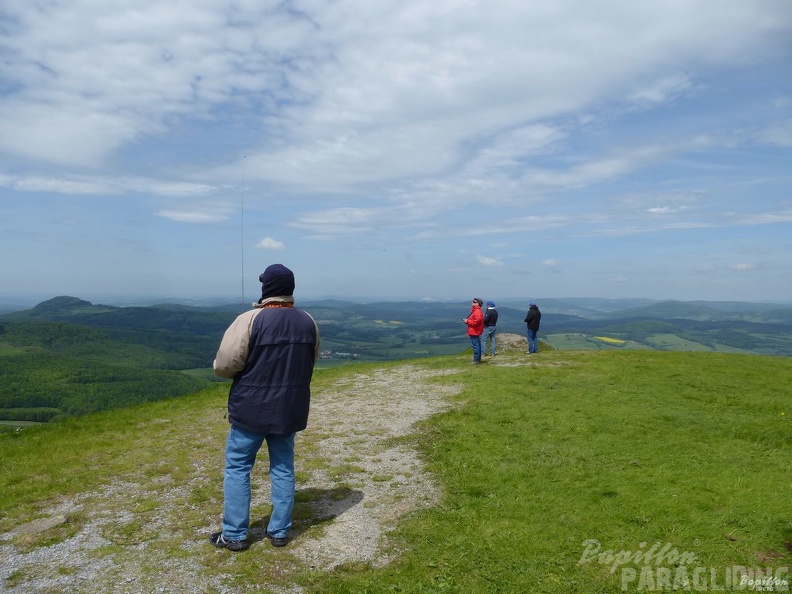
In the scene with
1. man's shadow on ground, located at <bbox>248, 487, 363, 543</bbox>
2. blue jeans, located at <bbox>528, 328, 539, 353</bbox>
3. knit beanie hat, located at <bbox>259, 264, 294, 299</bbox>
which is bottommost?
man's shadow on ground, located at <bbox>248, 487, 363, 543</bbox>

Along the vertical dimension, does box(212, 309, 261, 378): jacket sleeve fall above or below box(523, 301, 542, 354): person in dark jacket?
above

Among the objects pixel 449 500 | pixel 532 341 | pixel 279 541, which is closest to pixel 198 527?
pixel 279 541

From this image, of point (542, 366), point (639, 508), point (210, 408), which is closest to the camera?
point (639, 508)

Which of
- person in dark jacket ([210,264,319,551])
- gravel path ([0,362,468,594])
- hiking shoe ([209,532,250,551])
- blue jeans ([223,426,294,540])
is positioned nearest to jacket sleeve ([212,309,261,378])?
person in dark jacket ([210,264,319,551])

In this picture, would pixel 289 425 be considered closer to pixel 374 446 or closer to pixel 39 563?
pixel 39 563

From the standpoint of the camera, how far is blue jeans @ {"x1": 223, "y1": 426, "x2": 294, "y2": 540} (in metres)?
6.55

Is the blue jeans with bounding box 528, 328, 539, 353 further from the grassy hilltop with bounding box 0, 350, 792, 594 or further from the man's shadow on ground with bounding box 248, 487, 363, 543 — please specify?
the man's shadow on ground with bounding box 248, 487, 363, 543

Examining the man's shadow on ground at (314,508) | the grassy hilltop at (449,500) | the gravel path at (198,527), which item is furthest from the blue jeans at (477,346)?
the man's shadow on ground at (314,508)

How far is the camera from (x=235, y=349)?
6477mm

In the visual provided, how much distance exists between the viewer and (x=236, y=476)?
22.0 ft

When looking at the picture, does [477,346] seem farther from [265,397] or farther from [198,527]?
[265,397]

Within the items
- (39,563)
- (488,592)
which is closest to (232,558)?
(39,563)

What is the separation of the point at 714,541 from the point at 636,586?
68.3 inches

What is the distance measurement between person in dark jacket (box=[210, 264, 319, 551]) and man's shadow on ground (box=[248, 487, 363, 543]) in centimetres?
43
